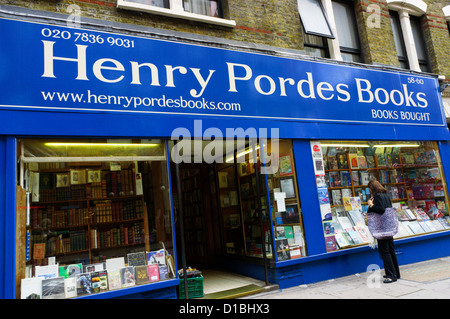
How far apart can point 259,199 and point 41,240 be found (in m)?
3.71

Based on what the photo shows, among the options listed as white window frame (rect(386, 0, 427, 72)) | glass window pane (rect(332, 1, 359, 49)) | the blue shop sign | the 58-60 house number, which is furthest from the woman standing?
white window frame (rect(386, 0, 427, 72))

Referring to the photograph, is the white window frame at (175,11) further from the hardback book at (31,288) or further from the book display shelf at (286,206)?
the hardback book at (31,288)

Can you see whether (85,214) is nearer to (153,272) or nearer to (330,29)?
(153,272)

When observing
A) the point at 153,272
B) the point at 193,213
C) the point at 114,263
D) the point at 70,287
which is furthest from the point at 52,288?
the point at 193,213

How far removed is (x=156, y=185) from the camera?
568 cm

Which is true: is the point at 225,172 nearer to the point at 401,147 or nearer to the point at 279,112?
the point at 279,112

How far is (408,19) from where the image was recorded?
9.55 metres

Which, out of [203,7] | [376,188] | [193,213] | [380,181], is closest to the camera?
[376,188]

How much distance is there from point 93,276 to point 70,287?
33 centimetres

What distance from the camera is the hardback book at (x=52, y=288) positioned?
14.7ft

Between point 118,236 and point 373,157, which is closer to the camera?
point 118,236

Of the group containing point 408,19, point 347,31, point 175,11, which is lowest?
point 175,11

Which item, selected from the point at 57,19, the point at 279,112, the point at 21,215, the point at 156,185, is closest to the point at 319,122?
the point at 279,112

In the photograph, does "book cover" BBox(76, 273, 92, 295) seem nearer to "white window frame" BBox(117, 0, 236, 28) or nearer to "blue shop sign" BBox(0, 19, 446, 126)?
"blue shop sign" BBox(0, 19, 446, 126)
